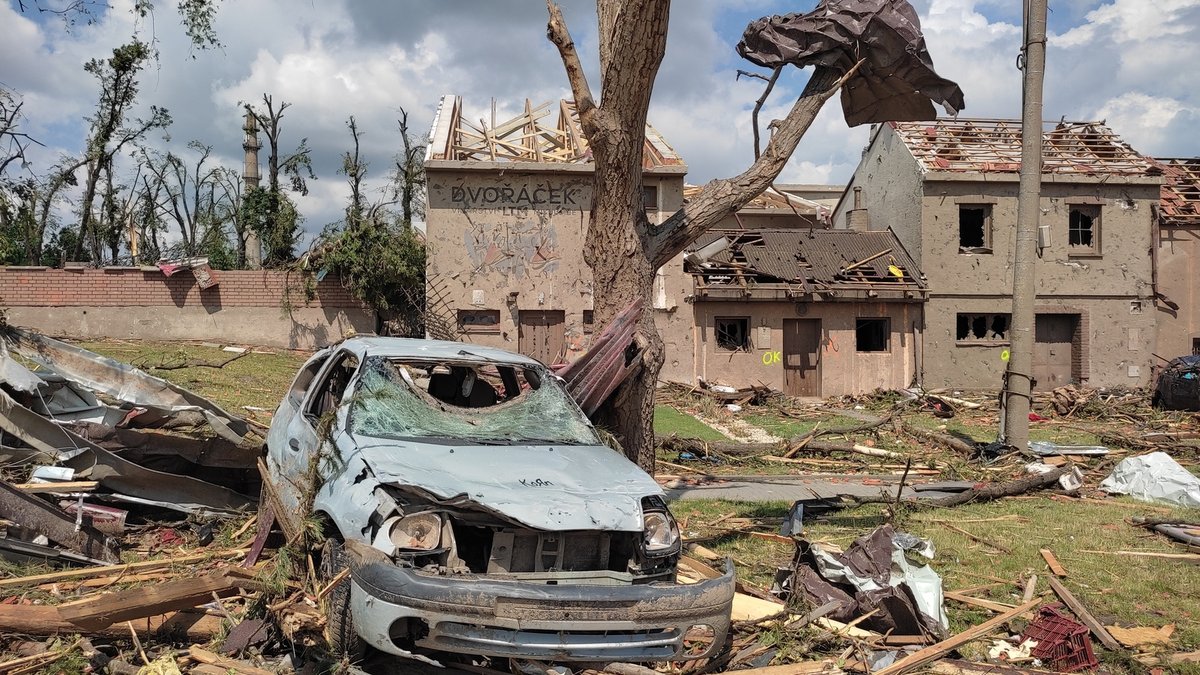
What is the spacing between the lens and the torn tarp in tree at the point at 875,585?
4934 mm

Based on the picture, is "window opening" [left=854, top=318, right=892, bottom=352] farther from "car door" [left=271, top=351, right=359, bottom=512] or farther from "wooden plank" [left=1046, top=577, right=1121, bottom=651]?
"car door" [left=271, top=351, right=359, bottom=512]

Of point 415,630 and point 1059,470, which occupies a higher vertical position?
point 415,630

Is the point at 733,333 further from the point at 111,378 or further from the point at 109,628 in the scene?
the point at 109,628

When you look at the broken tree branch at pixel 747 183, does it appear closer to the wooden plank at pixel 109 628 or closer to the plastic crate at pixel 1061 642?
the plastic crate at pixel 1061 642

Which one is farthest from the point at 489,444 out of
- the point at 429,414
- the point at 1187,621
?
the point at 1187,621

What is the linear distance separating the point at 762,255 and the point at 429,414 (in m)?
19.5

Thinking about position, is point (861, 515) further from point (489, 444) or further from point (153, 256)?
point (153, 256)

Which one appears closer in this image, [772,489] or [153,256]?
[772,489]

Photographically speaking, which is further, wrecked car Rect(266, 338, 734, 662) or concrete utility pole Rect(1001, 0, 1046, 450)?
concrete utility pole Rect(1001, 0, 1046, 450)

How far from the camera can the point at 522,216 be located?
70.8 ft

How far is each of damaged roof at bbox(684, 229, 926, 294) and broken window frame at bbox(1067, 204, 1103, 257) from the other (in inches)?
179

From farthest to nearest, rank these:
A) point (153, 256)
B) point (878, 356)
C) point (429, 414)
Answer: point (153, 256)
point (878, 356)
point (429, 414)

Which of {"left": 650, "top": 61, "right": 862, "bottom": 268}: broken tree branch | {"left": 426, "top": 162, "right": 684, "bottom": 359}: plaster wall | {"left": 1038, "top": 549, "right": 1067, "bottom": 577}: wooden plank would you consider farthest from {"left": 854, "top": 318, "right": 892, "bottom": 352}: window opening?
{"left": 1038, "top": 549, "right": 1067, "bottom": 577}: wooden plank

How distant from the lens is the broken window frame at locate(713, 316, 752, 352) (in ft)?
74.2
